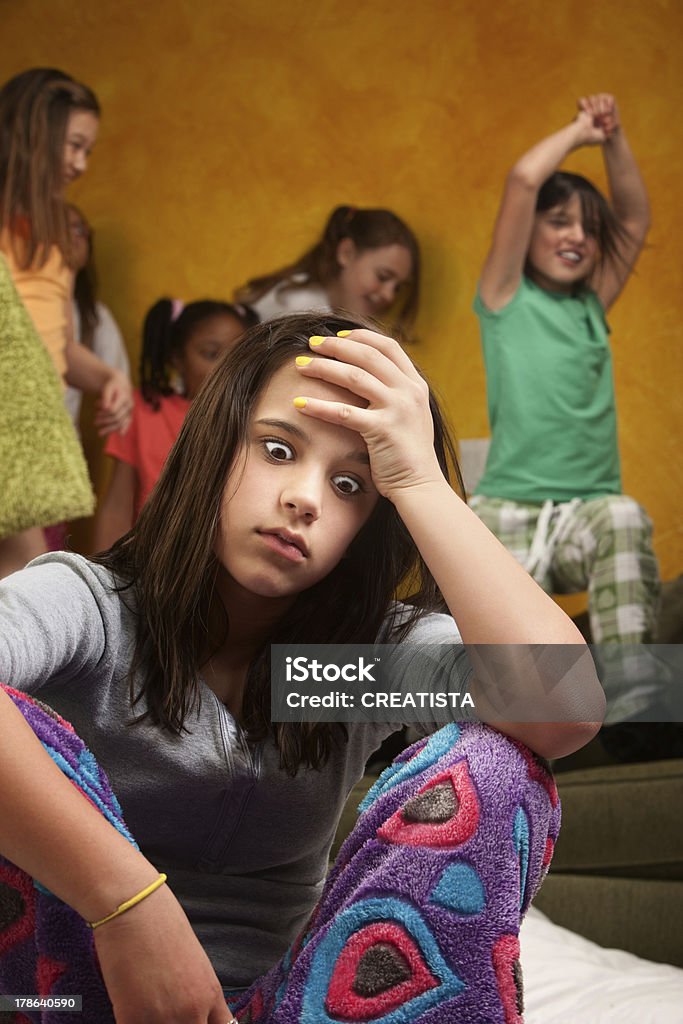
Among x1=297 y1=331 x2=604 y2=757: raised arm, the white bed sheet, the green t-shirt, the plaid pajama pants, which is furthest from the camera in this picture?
the green t-shirt

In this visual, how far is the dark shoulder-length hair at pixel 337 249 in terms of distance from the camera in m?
2.04

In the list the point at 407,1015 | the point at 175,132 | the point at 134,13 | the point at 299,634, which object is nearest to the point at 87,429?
the point at 175,132

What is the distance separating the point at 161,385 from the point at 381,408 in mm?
1513

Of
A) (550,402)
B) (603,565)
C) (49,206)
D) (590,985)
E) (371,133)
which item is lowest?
(590,985)

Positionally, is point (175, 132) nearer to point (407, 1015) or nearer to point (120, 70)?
point (120, 70)

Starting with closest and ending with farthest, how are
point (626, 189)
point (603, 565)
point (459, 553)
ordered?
point (459, 553)
point (603, 565)
point (626, 189)

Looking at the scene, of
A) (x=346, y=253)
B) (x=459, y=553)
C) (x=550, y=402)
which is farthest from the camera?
(x=346, y=253)

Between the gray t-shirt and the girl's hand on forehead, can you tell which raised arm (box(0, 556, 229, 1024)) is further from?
the girl's hand on forehead

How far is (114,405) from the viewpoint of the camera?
6.57 ft

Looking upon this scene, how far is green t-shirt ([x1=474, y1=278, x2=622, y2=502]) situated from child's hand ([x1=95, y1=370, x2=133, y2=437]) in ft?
2.28

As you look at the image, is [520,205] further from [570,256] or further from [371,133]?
[371,133]

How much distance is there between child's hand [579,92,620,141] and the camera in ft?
6.33

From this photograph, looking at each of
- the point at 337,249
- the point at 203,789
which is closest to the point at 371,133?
the point at 337,249

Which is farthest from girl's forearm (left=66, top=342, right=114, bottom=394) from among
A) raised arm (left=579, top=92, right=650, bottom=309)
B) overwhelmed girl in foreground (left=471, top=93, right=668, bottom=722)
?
raised arm (left=579, top=92, right=650, bottom=309)
